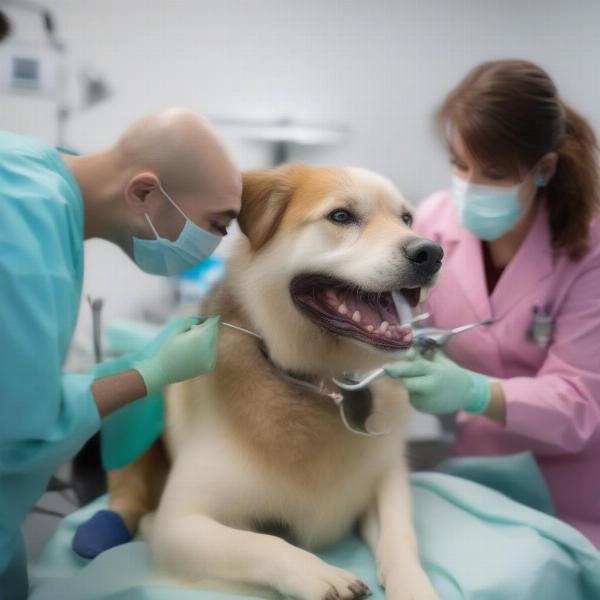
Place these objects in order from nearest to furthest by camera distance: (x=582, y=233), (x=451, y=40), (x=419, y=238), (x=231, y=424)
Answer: (x=419, y=238) → (x=231, y=424) → (x=582, y=233) → (x=451, y=40)

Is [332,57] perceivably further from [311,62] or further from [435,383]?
[435,383]

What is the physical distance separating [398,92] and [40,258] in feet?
4.46

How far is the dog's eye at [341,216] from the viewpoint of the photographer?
1.06 meters

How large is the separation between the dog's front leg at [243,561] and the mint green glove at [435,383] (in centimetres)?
33

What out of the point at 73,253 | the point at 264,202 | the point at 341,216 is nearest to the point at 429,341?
the point at 341,216

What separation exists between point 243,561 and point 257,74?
1.46 metres

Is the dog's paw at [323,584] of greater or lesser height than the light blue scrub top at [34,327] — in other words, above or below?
below

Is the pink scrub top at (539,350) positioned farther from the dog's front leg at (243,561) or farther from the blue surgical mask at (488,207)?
the dog's front leg at (243,561)

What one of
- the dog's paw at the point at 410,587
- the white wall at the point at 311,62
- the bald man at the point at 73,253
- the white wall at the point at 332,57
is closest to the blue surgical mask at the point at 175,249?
the bald man at the point at 73,253

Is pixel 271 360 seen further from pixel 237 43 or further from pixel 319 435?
pixel 237 43

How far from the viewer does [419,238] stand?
38.3 inches

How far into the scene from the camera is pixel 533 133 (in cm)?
123

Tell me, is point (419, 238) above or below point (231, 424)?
above

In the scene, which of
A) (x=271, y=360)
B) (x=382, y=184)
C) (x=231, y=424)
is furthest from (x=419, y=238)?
(x=231, y=424)
